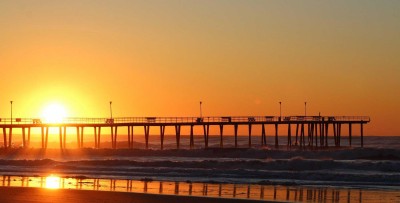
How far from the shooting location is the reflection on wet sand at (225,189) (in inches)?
1084

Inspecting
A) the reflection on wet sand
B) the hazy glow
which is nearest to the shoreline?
the hazy glow

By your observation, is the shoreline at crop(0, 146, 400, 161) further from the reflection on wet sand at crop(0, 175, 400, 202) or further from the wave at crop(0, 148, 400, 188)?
the reflection on wet sand at crop(0, 175, 400, 202)

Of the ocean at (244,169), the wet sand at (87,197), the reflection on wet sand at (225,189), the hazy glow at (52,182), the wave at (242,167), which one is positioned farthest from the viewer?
the wave at (242,167)

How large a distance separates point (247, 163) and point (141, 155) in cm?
2238

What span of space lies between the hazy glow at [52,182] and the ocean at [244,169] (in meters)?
1.11

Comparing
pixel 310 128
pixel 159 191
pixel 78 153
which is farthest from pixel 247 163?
pixel 310 128

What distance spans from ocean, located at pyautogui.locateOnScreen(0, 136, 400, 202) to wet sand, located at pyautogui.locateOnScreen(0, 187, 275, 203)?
5.97ft

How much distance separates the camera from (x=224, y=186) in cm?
3198

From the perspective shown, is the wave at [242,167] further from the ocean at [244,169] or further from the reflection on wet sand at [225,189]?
the reflection on wet sand at [225,189]

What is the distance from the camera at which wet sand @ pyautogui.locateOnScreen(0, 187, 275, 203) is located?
1031 inches

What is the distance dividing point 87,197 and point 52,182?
7384 millimetres

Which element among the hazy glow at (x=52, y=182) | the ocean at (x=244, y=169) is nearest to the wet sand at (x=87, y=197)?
the ocean at (x=244, y=169)

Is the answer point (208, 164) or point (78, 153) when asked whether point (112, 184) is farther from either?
point (78, 153)

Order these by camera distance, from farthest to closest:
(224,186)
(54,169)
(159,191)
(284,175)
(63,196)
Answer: (54,169), (284,175), (224,186), (159,191), (63,196)
